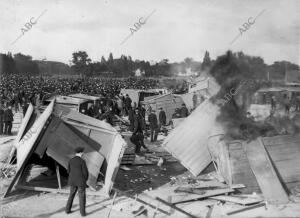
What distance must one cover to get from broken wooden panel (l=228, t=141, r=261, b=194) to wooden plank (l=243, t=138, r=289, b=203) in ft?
0.43

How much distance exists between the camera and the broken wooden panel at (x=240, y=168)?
9.73 metres

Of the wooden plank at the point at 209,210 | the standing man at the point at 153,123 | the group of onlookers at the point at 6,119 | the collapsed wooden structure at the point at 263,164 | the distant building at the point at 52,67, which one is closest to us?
the wooden plank at the point at 209,210

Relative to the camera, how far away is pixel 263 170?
9641mm

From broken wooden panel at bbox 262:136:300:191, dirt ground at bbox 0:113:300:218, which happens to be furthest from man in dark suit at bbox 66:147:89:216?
broken wooden panel at bbox 262:136:300:191

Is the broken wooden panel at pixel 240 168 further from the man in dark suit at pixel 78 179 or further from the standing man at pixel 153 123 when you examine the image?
the standing man at pixel 153 123

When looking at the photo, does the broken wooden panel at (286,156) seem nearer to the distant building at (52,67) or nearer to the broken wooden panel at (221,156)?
the broken wooden panel at (221,156)

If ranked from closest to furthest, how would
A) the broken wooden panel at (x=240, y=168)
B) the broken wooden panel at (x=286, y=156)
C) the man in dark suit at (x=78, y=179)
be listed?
1. the man in dark suit at (x=78, y=179)
2. the broken wooden panel at (x=240, y=168)
3. the broken wooden panel at (x=286, y=156)

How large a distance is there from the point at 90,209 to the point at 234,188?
3850mm

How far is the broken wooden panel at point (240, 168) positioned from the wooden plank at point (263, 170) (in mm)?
133

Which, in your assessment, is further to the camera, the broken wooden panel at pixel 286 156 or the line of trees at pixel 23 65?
the line of trees at pixel 23 65

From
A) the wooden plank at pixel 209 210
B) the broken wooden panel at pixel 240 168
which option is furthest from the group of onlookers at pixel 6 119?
the wooden plank at pixel 209 210

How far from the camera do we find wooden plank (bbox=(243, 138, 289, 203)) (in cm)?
931

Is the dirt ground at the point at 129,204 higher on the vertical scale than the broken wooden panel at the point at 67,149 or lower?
lower

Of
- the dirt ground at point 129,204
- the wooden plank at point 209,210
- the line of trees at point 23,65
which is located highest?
the line of trees at point 23,65
